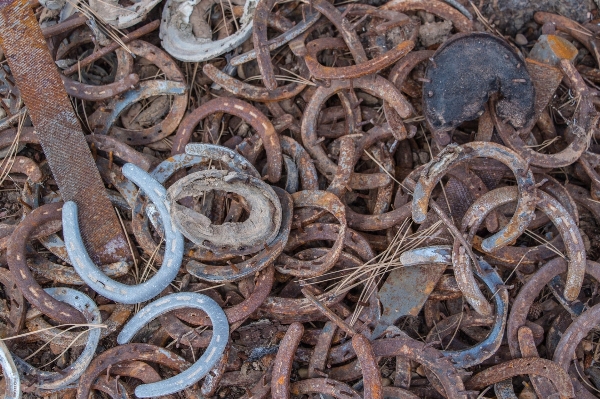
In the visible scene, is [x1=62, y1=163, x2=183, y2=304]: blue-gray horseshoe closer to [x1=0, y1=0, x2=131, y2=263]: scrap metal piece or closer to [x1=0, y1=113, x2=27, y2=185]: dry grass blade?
[x1=0, y1=0, x2=131, y2=263]: scrap metal piece

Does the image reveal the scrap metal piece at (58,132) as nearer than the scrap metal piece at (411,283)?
No

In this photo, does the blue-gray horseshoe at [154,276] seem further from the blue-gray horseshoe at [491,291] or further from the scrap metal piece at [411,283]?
the blue-gray horseshoe at [491,291]

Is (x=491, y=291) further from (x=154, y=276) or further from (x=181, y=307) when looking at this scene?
(x=154, y=276)

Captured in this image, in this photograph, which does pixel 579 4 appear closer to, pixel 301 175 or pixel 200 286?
pixel 301 175

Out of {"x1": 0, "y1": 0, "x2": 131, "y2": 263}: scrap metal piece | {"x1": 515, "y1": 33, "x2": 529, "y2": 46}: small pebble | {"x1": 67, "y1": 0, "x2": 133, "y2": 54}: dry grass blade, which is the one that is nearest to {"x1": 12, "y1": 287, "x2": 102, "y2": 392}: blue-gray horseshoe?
{"x1": 0, "y1": 0, "x2": 131, "y2": 263}: scrap metal piece

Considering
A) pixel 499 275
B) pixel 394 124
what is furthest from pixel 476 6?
pixel 499 275

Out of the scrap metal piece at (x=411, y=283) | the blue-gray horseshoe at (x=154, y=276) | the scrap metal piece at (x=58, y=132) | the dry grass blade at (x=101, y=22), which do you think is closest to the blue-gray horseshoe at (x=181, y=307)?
the blue-gray horseshoe at (x=154, y=276)
